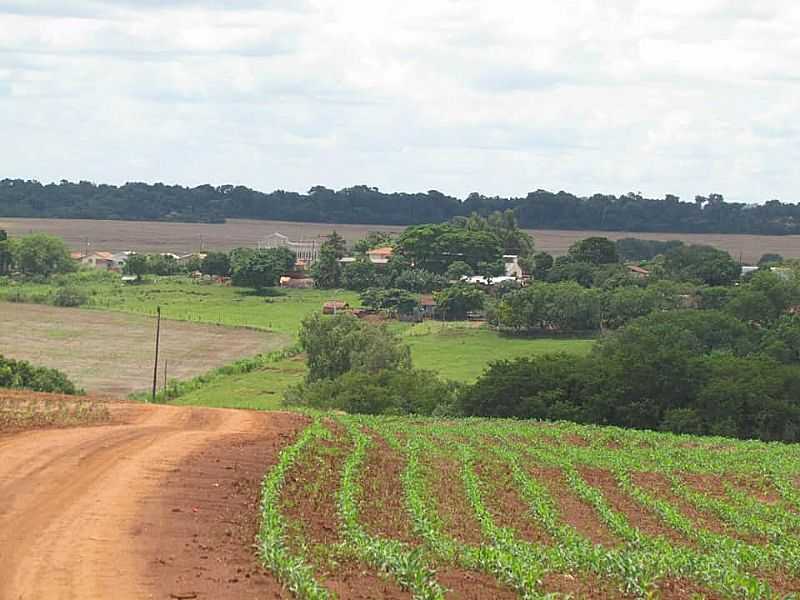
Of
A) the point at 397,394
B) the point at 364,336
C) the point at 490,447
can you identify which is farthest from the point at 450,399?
the point at 490,447

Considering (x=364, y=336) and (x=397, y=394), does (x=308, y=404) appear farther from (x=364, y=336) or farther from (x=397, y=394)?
(x=364, y=336)

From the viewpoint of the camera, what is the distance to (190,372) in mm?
64375

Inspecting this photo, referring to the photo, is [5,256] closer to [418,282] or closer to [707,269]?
[418,282]

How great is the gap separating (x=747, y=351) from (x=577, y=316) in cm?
1604

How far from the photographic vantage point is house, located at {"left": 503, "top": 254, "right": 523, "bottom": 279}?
124 m

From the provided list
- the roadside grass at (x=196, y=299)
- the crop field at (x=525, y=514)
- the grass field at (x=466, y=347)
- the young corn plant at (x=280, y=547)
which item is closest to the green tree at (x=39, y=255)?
the roadside grass at (x=196, y=299)

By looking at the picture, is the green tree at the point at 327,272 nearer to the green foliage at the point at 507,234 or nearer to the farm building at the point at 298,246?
the farm building at the point at 298,246

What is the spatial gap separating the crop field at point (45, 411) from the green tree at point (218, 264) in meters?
84.9

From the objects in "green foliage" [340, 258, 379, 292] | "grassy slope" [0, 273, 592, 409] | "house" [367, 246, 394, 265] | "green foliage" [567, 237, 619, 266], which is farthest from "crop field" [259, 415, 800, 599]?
"house" [367, 246, 394, 265]

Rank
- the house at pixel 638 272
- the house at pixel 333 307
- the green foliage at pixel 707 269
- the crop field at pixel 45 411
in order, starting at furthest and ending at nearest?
1. the house at pixel 638 272
2. the green foliage at pixel 707 269
3. the house at pixel 333 307
4. the crop field at pixel 45 411

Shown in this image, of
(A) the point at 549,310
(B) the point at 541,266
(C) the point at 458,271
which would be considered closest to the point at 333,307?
(A) the point at 549,310

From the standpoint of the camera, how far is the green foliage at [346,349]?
184ft

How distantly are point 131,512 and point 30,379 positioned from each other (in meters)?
26.1

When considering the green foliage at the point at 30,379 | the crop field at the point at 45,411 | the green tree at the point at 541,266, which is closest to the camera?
the crop field at the point at 45,411
